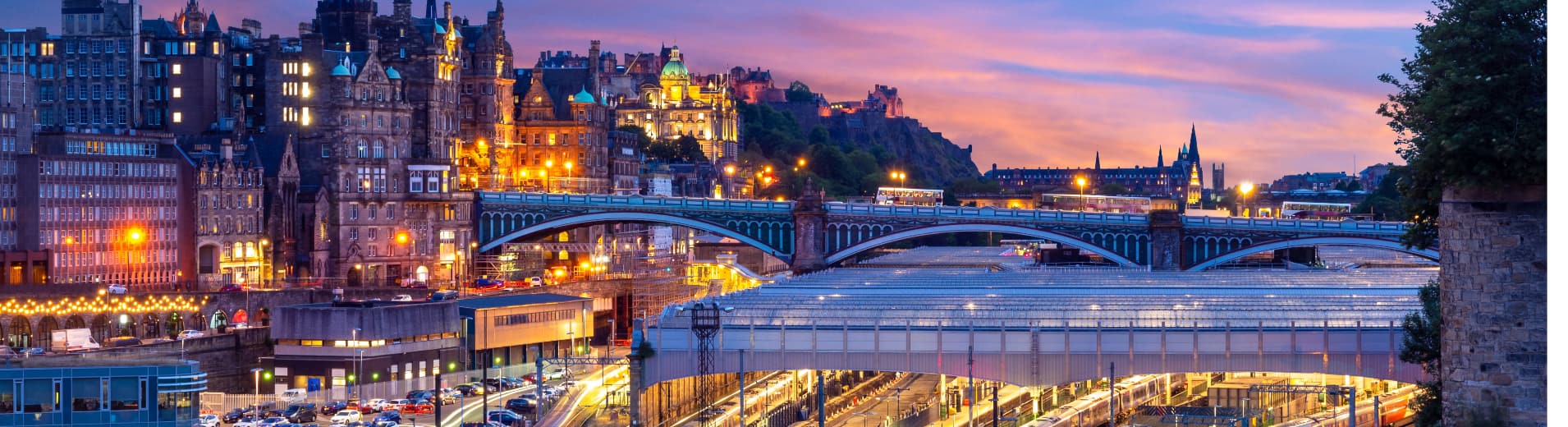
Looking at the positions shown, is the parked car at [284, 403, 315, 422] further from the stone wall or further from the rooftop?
the stone wall

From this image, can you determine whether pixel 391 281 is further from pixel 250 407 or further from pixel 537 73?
pixel 250 407

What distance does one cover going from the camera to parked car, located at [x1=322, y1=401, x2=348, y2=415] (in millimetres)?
95938

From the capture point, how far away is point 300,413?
308ft

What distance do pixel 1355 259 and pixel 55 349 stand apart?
4493 inches

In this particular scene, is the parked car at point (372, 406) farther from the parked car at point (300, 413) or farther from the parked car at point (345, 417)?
the parked car at point (345, 417)

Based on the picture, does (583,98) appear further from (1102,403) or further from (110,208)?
(1102,403)

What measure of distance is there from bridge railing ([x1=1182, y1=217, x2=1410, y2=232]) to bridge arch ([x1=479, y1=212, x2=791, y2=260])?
32275 mm

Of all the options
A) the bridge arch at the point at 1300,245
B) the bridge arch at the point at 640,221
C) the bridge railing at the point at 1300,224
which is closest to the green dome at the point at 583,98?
the bridge arch at the point at 640,221

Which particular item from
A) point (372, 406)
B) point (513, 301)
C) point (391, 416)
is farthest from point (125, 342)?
point (391, 416)

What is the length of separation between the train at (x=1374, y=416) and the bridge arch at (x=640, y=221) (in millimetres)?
77989

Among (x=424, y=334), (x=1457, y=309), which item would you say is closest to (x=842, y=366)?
(x=1457, y=309)

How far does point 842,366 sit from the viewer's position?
233 ft

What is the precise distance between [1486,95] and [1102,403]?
32.6m

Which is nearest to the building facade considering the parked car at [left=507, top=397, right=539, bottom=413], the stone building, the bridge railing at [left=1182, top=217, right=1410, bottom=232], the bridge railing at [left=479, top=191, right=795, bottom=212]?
the stone building
